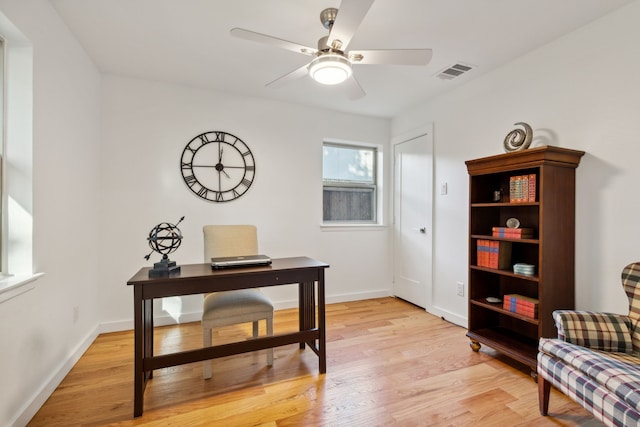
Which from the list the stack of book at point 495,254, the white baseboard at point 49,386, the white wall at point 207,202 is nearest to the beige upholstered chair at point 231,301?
the white wall at point 207,202

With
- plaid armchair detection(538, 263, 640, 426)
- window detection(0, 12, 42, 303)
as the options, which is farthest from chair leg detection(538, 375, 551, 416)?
window detection(0, 12, 42, 303)

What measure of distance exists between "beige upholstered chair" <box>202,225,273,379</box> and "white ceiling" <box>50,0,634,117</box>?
148 cm

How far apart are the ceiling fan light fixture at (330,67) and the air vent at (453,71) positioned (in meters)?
1.45

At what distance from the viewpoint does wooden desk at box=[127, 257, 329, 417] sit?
5.55 ft

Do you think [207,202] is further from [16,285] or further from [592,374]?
[592,374]

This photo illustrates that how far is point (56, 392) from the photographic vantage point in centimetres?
189

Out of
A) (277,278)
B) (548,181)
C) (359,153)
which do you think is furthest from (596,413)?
(359,153)

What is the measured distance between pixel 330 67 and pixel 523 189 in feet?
5.43

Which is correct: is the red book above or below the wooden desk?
above

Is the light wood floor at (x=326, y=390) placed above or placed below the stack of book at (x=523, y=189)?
below

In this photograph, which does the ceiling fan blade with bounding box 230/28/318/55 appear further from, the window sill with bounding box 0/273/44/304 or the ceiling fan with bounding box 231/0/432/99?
the window sill with bounding box 0/273/44/304

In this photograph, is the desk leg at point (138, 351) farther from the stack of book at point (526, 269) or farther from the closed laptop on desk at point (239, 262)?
the stack of book at point (526, 269)

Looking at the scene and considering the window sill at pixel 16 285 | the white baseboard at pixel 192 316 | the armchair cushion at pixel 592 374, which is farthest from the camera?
the white baseboard at pixel 192 316

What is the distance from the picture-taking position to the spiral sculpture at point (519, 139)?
2206 millimetres
